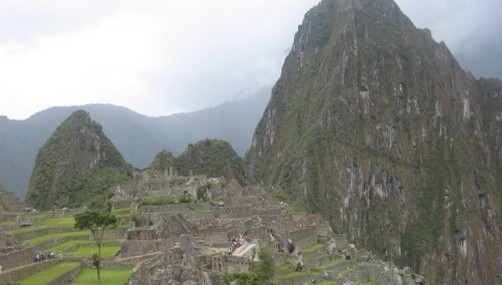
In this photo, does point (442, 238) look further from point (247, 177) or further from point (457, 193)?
point (247, 177)

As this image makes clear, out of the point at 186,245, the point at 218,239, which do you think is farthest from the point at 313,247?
the point at 186,245

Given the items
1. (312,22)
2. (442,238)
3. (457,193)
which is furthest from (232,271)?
(312,22)

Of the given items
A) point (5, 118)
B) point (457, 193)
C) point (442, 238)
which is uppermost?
point (5, 118)

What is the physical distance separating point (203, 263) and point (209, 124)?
519 ft

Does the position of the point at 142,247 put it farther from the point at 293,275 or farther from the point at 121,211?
the point at 121,211

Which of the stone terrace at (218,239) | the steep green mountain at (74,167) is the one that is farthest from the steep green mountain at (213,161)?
the stone terrace at (218,239)

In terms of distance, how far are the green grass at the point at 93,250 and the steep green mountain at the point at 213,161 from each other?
5504 centimetres

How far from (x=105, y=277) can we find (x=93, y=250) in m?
7.50

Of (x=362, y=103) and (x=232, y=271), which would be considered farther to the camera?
(x=362, y=103)

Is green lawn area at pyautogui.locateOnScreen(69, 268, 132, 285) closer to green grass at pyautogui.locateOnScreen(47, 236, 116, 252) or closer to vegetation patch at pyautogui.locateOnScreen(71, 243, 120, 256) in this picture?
vegetation patch at pyautogui.locateOnScreen(71, 243, 120, 256)

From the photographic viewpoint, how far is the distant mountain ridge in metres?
110

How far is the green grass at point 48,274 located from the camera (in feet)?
90.5

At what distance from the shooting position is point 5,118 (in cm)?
12662

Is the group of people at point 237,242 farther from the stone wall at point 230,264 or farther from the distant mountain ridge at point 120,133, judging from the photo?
the distant mountain ridge at point 120,133
